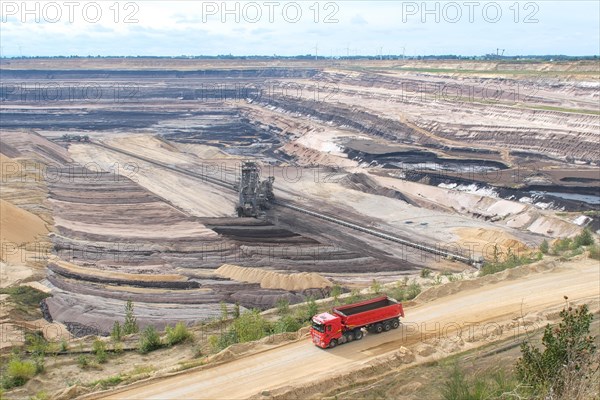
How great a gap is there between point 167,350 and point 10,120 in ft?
283

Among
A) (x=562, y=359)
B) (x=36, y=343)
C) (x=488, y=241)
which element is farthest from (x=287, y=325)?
(x=488, y=241)

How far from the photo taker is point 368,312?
16703 millimetres

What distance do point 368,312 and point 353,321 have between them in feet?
1.81

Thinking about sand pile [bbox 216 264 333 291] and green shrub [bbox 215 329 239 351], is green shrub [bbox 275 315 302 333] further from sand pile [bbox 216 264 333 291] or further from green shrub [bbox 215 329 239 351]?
sand pile [bbox 216 264 333 291]

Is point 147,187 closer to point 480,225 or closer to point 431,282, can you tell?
point 480,225

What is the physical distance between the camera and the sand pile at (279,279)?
27078 mm

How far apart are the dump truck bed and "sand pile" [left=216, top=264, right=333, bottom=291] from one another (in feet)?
30.8

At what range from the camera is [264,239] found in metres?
34.9

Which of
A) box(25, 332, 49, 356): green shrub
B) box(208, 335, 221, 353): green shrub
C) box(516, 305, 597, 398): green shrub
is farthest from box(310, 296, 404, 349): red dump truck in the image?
box(25, 332, 49, 356): green shrub

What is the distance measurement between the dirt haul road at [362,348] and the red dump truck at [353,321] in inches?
8.7

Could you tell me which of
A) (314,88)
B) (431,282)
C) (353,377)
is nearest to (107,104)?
(314,88)

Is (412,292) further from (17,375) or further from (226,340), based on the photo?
(17,375)

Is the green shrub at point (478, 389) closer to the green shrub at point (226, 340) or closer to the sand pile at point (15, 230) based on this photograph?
the green shrub at point (226, 340)

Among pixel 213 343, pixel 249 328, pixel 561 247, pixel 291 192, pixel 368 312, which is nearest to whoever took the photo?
pixel 368 312
